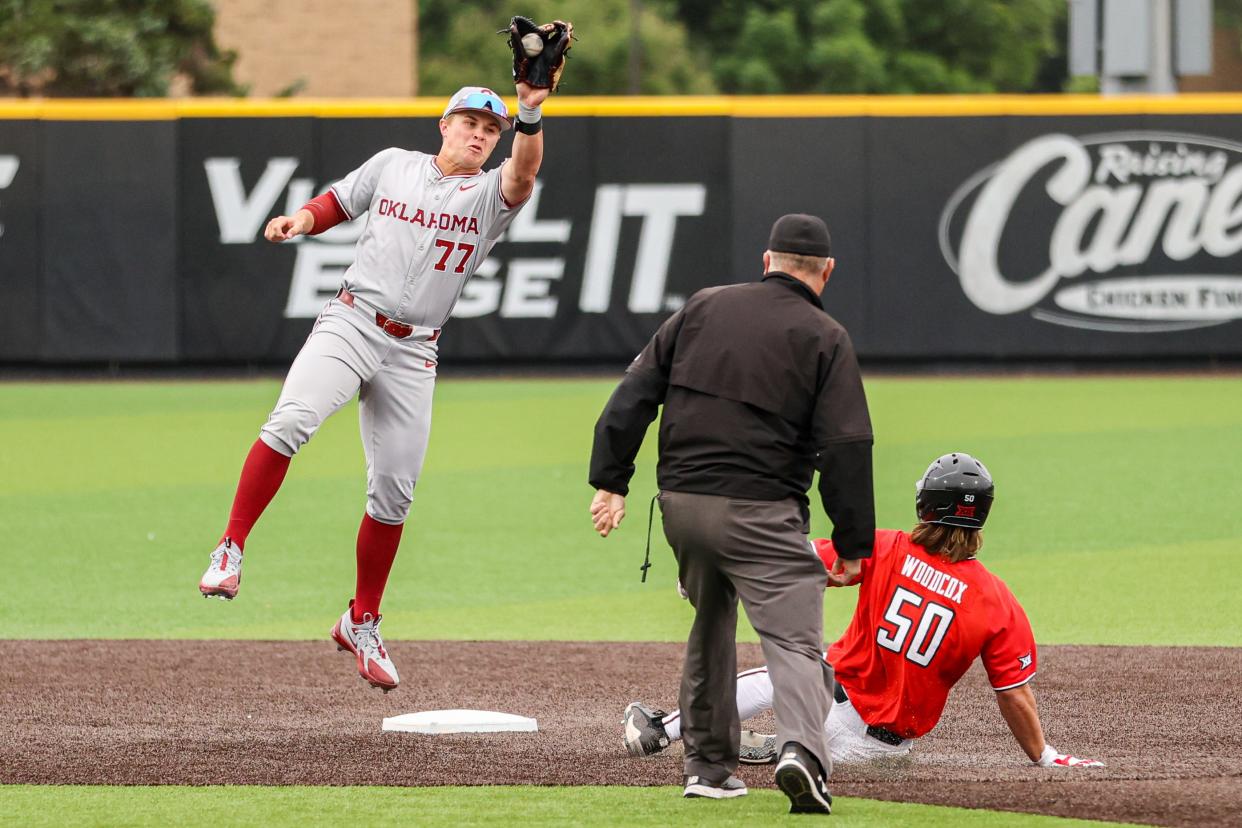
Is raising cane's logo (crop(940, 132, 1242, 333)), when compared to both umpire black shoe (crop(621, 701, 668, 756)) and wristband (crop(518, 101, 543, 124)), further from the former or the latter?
umpire black shoe (crop(621, 701, 668, 756))

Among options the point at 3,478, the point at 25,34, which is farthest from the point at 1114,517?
the point at 25,34

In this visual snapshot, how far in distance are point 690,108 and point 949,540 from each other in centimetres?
1585

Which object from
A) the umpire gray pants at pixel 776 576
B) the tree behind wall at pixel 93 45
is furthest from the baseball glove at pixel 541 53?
the tree behind wall at pixel 93 45

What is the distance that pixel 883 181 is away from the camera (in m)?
21.4

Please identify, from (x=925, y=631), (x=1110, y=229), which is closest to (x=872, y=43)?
(x=1110, y=229)

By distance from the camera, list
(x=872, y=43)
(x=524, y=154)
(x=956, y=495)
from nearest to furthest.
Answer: (x=956, y=495) < (x=524, y=154) < (x=872, y=43)

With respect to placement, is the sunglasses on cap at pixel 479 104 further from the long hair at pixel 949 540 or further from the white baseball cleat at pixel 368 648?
the long hair at pixel 949 540

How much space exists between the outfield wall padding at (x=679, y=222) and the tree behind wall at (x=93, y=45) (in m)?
6.74

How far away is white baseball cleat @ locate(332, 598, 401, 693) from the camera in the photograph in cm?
711

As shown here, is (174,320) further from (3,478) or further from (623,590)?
(623,590)

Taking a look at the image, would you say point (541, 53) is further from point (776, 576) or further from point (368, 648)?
point (368, 648)

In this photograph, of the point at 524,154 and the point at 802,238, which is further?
the point at 524,154

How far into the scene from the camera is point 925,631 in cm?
598

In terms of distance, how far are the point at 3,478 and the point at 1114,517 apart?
26.8 ft
